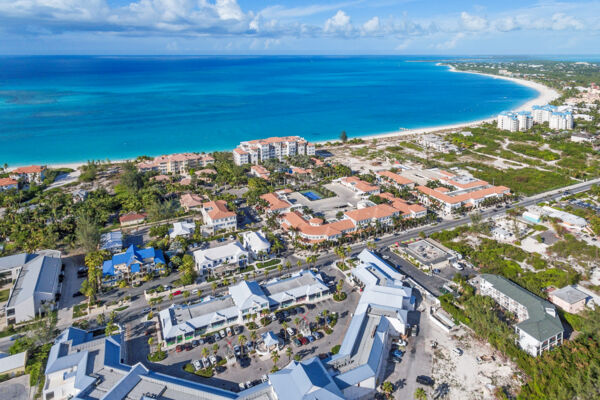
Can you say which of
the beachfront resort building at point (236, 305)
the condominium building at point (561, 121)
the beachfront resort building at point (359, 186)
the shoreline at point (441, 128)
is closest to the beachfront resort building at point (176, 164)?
the shoreline at point (441, 128)

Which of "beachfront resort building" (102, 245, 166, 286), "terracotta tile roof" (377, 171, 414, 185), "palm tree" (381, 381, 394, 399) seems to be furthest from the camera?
"terracotta tile roof" (377, 171, 414, 185)

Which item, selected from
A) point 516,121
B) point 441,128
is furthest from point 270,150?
point 516,121

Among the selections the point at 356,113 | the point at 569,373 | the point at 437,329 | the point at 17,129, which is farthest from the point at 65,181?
the point at 356,113

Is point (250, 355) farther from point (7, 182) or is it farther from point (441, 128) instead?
point (441, 128)

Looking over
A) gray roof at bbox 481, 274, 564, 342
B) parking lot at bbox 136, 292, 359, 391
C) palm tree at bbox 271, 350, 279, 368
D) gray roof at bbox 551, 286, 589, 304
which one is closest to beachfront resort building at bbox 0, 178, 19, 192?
parking lot at bbox 136, 292, 359, 391

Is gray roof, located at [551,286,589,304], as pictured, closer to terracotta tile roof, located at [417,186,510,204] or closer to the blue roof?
terracotta tile roof, located at [417,186,510,204]

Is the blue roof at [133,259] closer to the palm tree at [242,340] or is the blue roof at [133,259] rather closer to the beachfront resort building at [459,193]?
the palm tree at [242,340]

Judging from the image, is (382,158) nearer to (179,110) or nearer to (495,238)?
(495,238)
